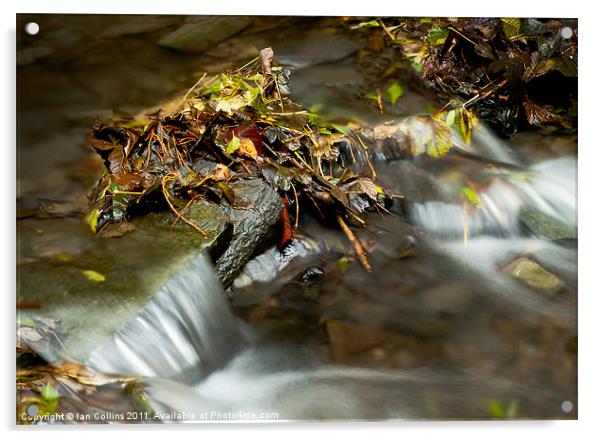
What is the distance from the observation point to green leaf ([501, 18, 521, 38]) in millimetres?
1628

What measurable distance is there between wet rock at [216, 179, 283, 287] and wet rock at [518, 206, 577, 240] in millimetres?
645

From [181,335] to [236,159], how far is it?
47 centimetres

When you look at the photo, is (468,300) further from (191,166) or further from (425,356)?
(191,166)

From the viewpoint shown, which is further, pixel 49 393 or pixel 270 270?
pixel 270 270

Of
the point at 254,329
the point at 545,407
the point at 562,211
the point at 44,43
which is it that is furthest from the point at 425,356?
the point at 44,43

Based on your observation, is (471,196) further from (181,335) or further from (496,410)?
(181,335)

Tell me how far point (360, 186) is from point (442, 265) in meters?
0.29

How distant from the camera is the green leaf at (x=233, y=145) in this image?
5.47 feet

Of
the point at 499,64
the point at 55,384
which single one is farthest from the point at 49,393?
the point at 499,64

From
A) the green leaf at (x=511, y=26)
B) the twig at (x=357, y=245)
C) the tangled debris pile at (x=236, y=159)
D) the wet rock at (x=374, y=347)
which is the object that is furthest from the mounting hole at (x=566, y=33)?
the wet rock at (x=374, y=347)

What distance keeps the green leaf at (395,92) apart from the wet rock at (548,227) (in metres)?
0.45

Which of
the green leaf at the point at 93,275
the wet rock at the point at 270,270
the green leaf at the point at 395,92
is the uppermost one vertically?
the green leaf at the point at 395,92

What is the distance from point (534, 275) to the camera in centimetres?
163

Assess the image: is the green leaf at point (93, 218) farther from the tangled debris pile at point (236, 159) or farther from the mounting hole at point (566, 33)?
the mounting hole at point (566, 33)
